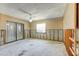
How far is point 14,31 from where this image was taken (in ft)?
23.5

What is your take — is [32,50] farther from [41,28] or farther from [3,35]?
[41,28]

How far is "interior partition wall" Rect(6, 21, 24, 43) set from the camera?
6.38m

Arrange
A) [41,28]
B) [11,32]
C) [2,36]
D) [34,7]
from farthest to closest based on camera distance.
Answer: [41,28] < [11,32] < [2,36] < [34,7]

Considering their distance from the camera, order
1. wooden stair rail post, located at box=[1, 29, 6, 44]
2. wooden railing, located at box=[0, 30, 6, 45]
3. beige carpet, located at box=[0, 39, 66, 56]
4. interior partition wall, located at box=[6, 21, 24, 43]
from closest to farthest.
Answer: beige carpet, located at box=[0, 39, 66, 56] < wooden railing, located at box=[0, 30, 6, 45] < wooden stair rail post, located at box=[1, 29, 6, 44] < interior partition wall, located at box=[6, 21, 24, 43]

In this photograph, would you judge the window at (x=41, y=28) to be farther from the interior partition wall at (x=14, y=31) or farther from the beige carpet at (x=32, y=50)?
the beige carpet at (x=32, y=50)

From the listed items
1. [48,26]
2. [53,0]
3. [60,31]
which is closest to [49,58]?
[53,0]

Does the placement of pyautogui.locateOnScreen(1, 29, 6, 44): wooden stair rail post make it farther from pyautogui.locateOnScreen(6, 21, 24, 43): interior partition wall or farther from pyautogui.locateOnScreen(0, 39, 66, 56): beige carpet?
pyautogui.locateOnScreen(0, 39, 66, 56): beige carpet

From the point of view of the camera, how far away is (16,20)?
23.7ft

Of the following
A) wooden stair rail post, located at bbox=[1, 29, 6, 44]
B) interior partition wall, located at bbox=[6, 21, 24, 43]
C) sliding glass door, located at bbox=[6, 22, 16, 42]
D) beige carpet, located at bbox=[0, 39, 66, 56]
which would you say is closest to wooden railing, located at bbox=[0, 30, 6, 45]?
wooden stair rail post, located at bbox=[1, 29, 6, 44]

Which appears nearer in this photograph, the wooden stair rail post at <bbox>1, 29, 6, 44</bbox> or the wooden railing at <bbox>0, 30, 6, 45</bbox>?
the wooden railing at <bbox>0, 30, 6, 45</bbox>

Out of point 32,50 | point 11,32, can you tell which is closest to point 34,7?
point 32,50

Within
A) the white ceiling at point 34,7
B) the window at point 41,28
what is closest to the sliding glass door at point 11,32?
the white ceiling at point 34,7

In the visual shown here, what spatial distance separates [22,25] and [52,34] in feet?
9.85

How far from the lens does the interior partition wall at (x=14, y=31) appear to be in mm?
6375
